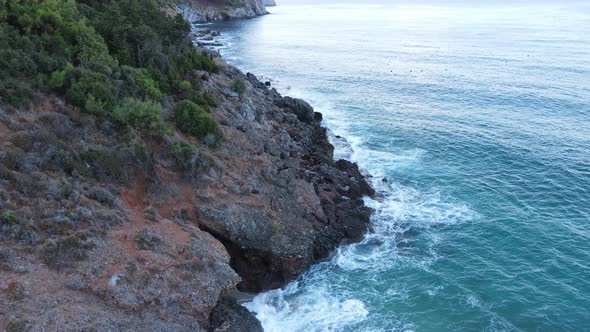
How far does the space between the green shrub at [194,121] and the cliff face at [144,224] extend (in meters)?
1.16

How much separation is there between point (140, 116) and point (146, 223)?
33.5 ft

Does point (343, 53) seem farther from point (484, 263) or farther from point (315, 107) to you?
point (484, 263)

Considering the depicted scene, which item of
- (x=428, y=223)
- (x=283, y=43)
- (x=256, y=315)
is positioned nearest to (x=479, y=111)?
(x=428, y=223)

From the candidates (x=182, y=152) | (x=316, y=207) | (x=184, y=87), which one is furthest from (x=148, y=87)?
(x=316, y=207)

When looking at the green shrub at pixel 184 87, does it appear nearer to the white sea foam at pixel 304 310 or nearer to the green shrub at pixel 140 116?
the green shrub at pixel 140 116

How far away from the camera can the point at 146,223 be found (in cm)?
3094

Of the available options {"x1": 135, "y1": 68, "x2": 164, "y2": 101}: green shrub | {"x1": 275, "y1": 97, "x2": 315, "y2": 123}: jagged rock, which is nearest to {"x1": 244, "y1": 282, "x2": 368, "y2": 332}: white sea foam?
{"x1": 135, "y1": 68, "x2": 164, "y2": 101}: green shrub

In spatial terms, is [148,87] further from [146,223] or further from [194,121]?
[146,223]

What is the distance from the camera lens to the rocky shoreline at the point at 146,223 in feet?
80.6

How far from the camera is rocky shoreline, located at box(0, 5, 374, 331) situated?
24.6 metres

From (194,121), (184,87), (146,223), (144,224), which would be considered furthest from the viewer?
(184,87)

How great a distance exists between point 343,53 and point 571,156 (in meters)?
74.5

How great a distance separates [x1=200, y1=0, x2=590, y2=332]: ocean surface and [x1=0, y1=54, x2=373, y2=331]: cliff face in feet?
12.3

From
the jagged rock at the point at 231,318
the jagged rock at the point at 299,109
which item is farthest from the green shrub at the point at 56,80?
the jagged rock at the point at 299,109
